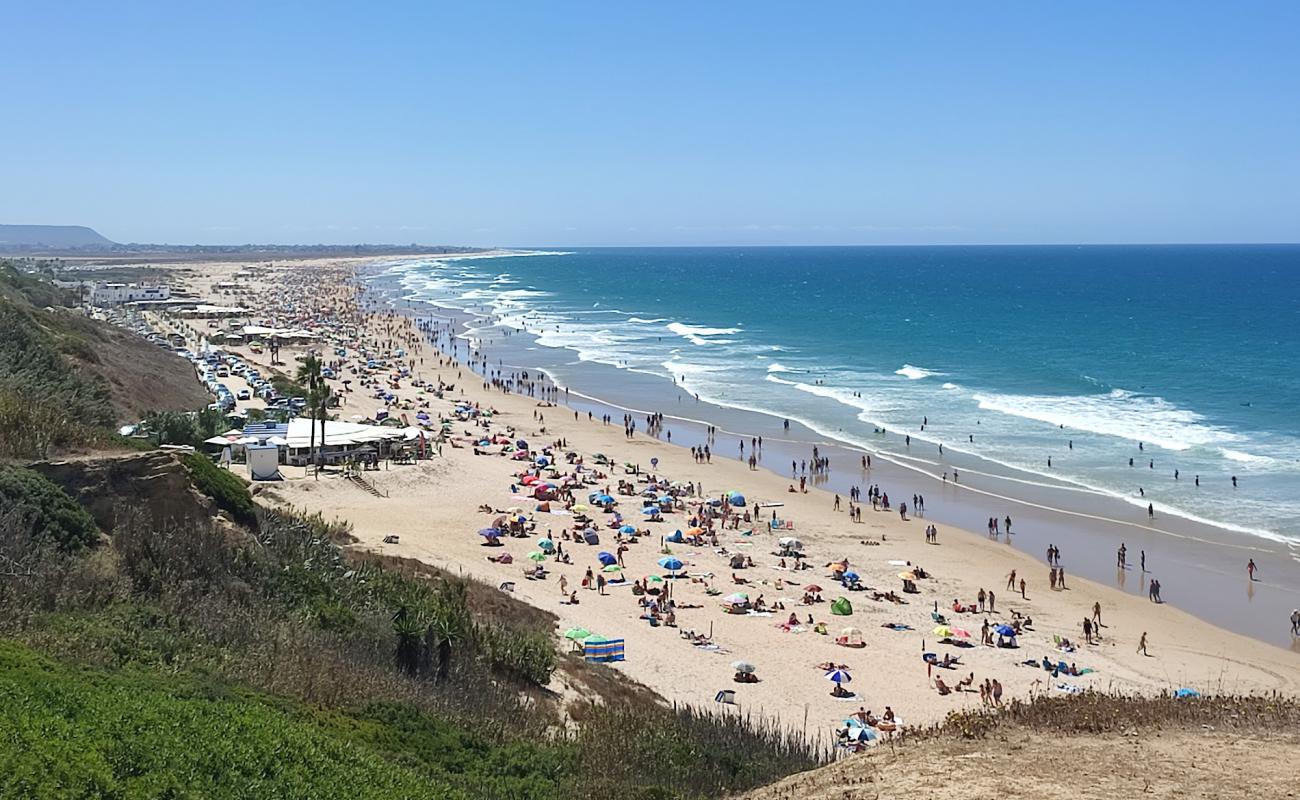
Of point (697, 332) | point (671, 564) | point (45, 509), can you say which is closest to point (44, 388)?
point (45, 509)

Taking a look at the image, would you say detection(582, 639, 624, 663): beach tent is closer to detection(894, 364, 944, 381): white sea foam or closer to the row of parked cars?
the row of parked cars

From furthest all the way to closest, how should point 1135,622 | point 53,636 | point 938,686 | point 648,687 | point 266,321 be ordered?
point 266,321 < point 1135,622 < point 938,686 < point 648,687 < point 53,636

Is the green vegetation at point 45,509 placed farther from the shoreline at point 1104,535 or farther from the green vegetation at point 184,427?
the shoreline at point 1104,535

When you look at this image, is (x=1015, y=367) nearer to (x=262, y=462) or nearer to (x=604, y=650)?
(x=262, y=462)

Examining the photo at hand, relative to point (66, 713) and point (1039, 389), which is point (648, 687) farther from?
point (1039, 389)

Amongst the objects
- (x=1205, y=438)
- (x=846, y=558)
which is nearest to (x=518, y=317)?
(x=1205, y=438)

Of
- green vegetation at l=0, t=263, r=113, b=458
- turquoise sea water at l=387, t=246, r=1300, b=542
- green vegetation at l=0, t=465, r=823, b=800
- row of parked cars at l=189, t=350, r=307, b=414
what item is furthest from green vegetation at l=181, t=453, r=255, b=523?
turquoise sea water at l=387, t=246, r=1300, b=542

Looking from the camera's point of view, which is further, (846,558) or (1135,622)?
(846,558)
